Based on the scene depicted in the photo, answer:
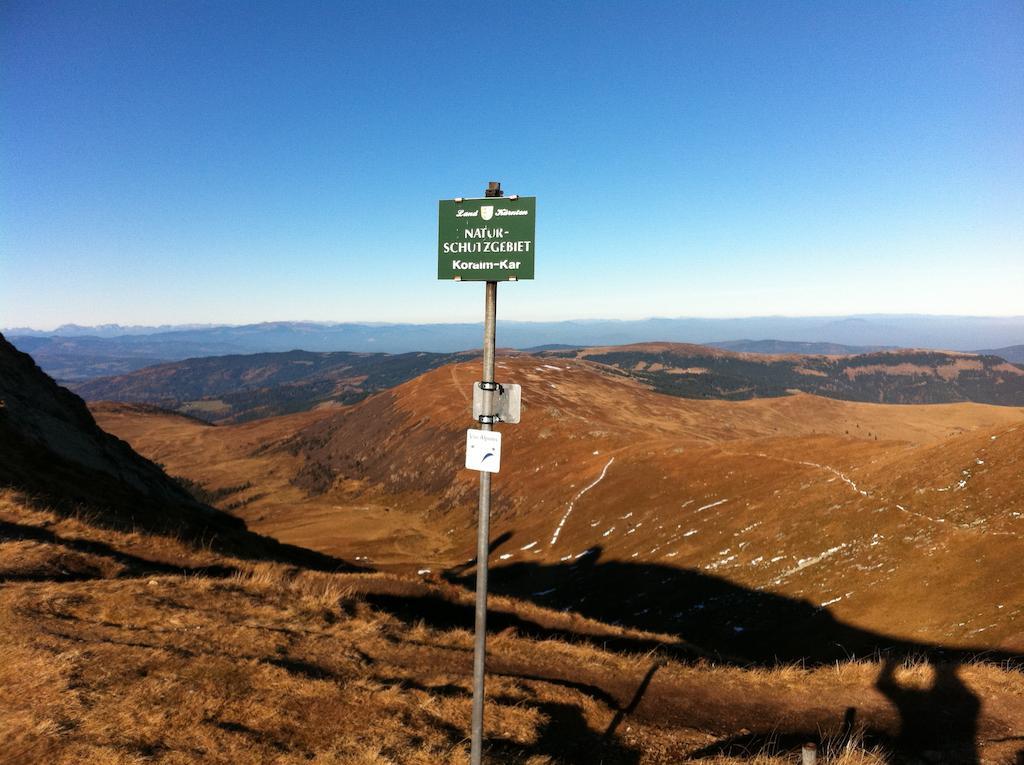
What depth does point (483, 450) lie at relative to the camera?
20.3ft

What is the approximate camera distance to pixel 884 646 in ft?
62.2

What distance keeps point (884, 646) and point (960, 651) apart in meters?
2.66

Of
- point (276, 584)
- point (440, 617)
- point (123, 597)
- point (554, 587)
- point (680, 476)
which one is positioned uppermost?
point (123, 597)

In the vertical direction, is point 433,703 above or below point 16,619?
below

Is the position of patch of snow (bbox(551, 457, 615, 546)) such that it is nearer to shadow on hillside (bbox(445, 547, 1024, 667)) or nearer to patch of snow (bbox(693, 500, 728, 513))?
shadow on hillside (bbox(445, 547, 1024, 667))

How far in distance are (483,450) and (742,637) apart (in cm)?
2421

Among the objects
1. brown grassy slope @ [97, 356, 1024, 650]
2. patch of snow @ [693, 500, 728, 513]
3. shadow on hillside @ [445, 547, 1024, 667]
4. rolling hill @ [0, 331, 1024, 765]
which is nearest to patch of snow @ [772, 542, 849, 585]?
brown grassy slope @ [97, 356, 1024, 650]

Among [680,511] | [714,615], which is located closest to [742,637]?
[714,615]

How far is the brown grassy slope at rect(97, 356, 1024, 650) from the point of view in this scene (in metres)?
22.6

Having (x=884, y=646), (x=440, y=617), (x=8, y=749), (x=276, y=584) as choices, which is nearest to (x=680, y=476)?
→ (x=884, y=646)

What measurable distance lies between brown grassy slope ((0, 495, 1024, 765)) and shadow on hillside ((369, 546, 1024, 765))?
10 cm

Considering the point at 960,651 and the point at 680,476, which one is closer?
the point at 960,651

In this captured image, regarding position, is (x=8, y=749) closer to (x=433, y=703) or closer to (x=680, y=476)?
(x=433, y=703)

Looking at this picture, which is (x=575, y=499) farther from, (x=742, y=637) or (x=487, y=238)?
(x=487, y=238)
